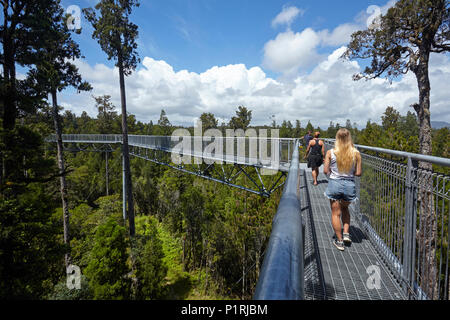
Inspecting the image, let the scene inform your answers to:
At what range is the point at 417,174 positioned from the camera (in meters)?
2.20

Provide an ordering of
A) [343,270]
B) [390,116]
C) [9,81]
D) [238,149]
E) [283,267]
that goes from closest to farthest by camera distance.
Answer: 1. [283,267]
2. [343,270]
3. [9,81]
4. [238,149]
5. [390,116]

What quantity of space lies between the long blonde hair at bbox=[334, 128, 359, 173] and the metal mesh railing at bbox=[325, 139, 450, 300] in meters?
0.39

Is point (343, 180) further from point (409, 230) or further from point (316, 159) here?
point (316, 159)

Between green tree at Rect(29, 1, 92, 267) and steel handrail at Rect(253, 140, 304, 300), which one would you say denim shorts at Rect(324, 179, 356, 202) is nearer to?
steel handrail at Rect(253, 140, 304, 300)

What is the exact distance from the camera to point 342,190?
3.06 m

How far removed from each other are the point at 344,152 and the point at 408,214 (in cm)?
107

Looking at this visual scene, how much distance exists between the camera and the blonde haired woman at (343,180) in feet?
9.95

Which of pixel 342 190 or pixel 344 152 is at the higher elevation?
pixel 344 152

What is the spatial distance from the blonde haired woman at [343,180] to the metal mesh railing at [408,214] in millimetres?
398

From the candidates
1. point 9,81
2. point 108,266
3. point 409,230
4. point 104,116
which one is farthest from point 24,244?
point 104,116

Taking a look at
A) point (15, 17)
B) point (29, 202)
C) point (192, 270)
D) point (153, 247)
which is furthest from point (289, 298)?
point (192, 270)

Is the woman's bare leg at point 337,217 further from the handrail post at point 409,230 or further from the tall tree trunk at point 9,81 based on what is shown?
the tall tree trunk at point 9,81

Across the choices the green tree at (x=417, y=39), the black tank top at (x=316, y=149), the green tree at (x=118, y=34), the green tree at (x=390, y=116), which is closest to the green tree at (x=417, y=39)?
the green tree at (x=417, y=39)
